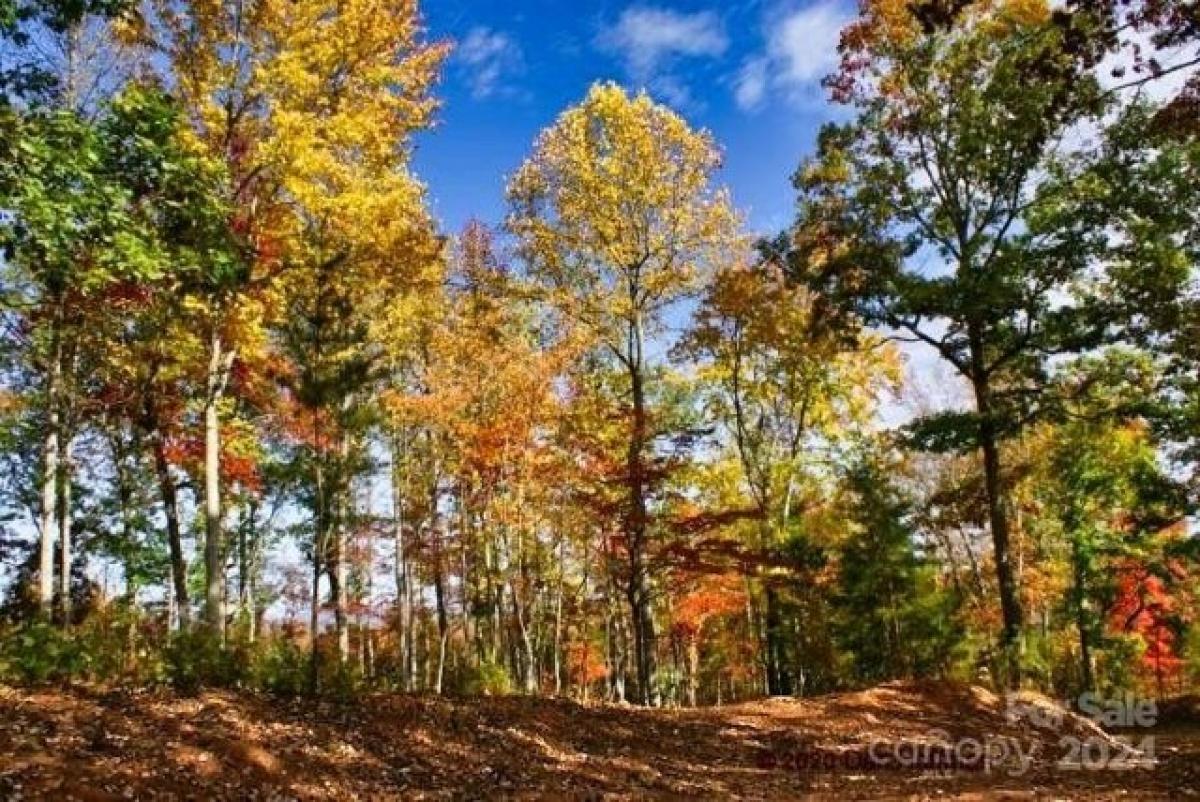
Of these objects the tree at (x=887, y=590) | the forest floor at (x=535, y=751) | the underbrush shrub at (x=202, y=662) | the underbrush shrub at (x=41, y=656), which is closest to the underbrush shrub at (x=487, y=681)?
the forest floor at (x=535, y=751)

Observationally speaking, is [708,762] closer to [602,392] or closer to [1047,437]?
[602,392]

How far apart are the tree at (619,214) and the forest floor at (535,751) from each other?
817 cm

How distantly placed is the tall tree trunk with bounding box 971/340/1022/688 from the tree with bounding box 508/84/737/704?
674cm

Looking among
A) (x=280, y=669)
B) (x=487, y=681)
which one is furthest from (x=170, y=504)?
(x=280, y=669)

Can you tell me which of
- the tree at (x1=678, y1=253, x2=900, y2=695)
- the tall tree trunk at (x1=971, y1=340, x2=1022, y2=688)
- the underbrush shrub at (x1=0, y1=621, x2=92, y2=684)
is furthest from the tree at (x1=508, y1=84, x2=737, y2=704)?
the underbrush shrub at (x1=0, y1=621, x2=92, y2=684)

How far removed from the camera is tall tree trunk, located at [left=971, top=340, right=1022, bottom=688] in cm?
1532

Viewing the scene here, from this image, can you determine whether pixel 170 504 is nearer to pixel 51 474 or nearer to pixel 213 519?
pixel 51 474

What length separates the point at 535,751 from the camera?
9641 millimetres

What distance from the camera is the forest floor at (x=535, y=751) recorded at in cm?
670

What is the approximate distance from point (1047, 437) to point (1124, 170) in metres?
12.5

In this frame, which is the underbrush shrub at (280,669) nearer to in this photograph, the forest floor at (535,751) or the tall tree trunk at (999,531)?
the forest floor at (535,751)

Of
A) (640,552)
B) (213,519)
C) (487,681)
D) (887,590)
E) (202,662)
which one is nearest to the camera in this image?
(202,662)

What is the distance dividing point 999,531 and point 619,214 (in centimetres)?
1027

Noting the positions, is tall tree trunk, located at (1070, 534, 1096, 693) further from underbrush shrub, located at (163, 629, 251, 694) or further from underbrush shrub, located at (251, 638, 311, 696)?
underbrush shrub, located at (163, 629, 251, 694)
